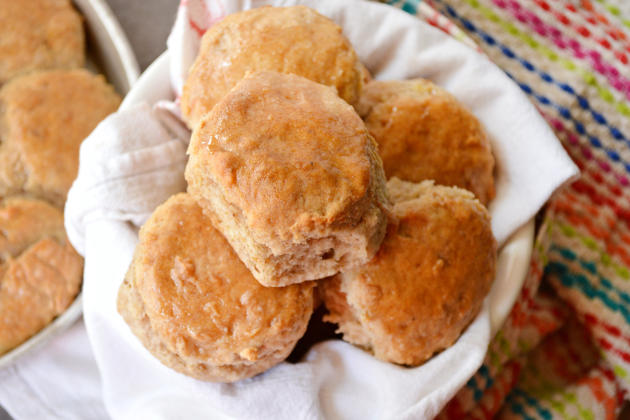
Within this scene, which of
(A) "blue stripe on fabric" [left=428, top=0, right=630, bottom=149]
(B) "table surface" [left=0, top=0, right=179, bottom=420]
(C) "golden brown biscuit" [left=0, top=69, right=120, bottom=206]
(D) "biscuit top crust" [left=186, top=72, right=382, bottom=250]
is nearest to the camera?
(D) "biscuit top crust" [left=186, top=72, right=382, bottom=250]

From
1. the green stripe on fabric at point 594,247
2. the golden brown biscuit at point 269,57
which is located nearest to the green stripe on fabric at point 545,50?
the green stripe on fabric at point 594,247

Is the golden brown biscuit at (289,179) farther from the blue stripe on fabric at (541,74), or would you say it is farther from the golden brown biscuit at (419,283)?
the blue stripe on fabric at (541,74)

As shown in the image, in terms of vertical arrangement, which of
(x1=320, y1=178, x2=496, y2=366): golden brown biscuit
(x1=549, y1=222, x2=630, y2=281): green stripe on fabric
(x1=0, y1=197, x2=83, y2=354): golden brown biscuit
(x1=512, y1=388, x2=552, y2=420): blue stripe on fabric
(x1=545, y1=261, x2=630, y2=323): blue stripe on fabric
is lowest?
(x1=512, y1=388, x2=552, y2=420): blue stripe on fabric

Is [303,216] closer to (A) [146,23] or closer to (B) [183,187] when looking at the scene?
(B) [183,187]

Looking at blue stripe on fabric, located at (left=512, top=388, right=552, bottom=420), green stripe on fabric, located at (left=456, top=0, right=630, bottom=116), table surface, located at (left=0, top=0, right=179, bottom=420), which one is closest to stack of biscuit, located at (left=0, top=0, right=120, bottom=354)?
table surface, located at (left=0, top=0, right=179, bottom=420)

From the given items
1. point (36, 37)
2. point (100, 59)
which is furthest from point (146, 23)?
point (36, 37)

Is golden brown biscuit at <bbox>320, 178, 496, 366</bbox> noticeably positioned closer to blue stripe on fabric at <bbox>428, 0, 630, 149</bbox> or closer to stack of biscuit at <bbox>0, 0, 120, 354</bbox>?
blue stripe on fabric at <bbox>428, 0, 630, 149</bbox>
